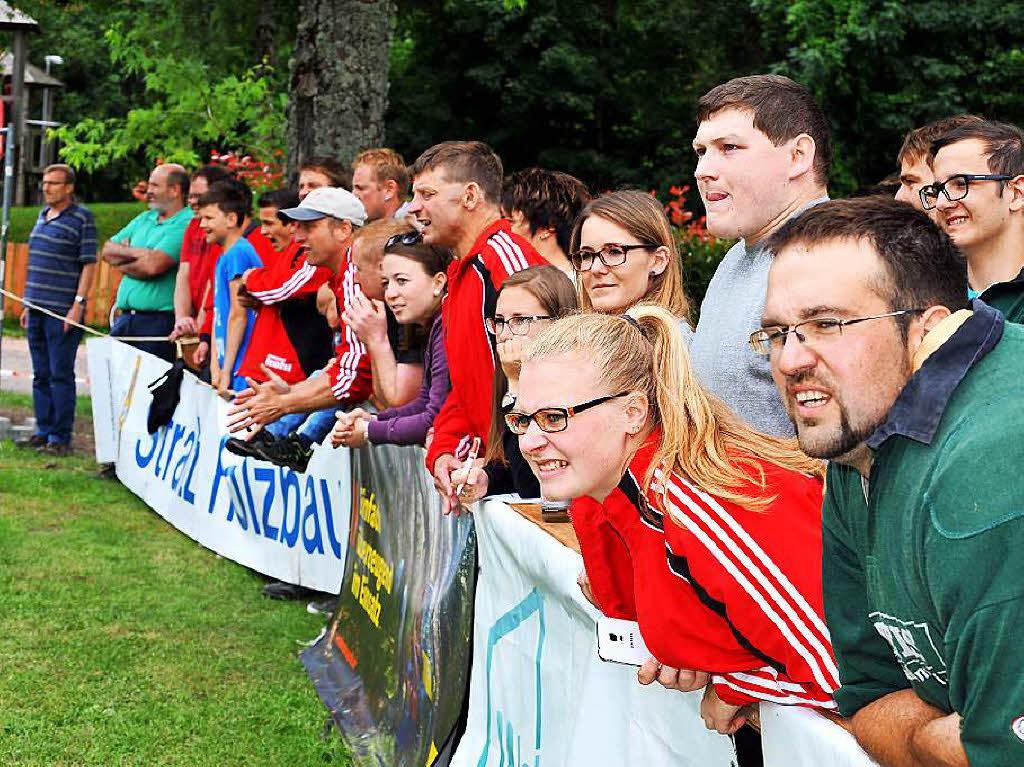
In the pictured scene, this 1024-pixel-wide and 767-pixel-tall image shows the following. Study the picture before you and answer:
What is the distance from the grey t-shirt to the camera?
11.0 ft

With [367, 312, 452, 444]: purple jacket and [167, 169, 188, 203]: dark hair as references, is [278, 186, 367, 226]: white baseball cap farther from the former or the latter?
[167, 169, 188, 203]: dark hair

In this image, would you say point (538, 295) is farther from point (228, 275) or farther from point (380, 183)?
point (228, 275)

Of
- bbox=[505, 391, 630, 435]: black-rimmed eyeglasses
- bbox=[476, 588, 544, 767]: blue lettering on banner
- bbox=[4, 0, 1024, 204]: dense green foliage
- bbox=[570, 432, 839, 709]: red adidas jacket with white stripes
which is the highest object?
bbox=[4, 0, 1024, 204]: dense green foliage

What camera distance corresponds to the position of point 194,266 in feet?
33.0

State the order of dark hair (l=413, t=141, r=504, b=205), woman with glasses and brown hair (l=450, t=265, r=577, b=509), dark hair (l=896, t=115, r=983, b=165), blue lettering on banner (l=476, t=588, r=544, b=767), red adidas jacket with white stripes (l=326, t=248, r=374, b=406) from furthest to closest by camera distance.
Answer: red adidas jacket with white stripes (l=326, t=248, r=374, b=406) < dark hair (l=413, t=141, r=504, b=205) < dark hair (l=896, t=115, r=983, b=165) < woman with glasses and brown hair (l=450, t=265, r=577, b=509) < blue lettering on banner (l=476, t=588, r=544, b=767)

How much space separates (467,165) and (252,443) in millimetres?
2591

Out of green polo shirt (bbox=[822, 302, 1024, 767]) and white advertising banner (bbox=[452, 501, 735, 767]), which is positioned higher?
green polo shirt (bbox=[822, 302, 1024, 767])

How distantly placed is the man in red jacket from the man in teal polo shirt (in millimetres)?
5734

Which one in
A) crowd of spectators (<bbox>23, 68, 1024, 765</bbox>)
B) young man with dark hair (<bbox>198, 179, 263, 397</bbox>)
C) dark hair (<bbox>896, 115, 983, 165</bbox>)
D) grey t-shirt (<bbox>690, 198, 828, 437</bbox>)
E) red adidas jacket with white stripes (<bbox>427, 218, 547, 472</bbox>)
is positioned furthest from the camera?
young man with dark hair (<bbox>198, 179, 263, 397</bbox>)

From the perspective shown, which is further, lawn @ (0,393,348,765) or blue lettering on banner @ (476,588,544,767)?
lawn @ (0,393,348,765)

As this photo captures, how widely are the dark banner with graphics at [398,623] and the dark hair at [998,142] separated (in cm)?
197

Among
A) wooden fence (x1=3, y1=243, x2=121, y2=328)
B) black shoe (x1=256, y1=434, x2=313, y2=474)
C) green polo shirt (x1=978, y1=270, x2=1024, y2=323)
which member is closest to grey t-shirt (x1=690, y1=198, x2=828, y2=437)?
green polo shirt (x1=978, y1=270, x2=1024, y2=323)

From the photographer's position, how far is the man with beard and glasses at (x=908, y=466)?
1.62 metres

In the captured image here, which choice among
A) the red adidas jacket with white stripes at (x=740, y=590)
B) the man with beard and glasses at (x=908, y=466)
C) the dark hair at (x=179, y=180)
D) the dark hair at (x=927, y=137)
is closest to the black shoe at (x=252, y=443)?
the dark hair at (x=927, y=137)
